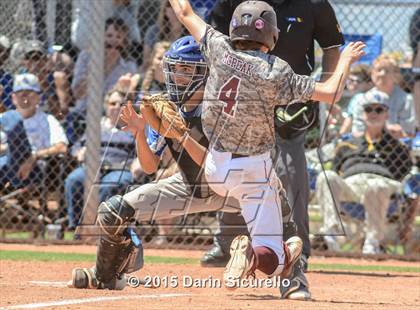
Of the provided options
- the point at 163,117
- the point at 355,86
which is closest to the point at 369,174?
the point at 355,86

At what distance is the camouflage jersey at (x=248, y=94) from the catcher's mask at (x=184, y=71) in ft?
1.39

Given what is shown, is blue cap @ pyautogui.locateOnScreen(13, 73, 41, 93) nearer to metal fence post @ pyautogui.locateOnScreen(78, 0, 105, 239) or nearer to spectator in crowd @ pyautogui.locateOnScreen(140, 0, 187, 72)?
metal fence post @ pyautogui.locateOnScreen(78, 0, 105, 239)

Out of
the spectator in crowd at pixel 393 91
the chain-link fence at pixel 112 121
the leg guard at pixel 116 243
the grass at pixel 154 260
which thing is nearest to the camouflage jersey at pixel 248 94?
the leg guard at pixel 116 243

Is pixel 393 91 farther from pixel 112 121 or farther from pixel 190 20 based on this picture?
pixel 190 20

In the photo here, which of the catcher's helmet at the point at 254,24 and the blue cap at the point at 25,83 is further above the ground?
the catcher's helmet at the point at 254,24

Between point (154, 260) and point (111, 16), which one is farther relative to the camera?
point (111, 16)

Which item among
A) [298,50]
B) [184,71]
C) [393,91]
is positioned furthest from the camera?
[393,91]

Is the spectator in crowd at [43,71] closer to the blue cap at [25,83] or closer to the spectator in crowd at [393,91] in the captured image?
the blue cap at [25,83]

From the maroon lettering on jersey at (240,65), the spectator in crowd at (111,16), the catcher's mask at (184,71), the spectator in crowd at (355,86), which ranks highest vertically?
the maroon lettering on jersey at (240,65)

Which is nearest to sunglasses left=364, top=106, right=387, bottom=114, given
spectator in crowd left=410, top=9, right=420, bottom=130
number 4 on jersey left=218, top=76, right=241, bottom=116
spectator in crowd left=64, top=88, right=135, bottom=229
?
spectator in crowd left=410, top=9, right=420, bottom=130

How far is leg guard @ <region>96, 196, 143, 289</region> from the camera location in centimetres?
587

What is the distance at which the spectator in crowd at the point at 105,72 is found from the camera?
35.9 feet

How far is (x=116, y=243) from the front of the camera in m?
5.99

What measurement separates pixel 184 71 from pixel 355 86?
5755mm
